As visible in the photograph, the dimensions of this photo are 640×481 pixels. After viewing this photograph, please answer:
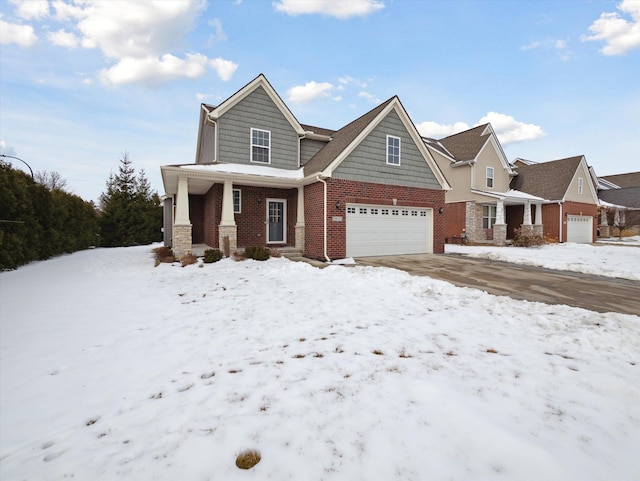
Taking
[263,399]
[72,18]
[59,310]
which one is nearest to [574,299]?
[263,399]

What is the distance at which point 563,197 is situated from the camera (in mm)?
21125

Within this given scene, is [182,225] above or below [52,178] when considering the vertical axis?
below

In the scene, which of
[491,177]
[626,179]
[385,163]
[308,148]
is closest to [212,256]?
[308,148]

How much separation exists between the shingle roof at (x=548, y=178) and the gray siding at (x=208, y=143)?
2396 centimetres

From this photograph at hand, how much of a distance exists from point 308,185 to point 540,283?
8999 millimetres

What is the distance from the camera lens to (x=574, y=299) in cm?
586

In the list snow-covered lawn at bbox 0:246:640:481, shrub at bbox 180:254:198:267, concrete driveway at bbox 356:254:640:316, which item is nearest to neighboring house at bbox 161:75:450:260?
shrub at bbox 180:254:198:267

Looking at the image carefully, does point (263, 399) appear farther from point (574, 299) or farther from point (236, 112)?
point (236, 112)

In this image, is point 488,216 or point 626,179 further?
point 626,179

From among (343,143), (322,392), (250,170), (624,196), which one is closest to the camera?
(322,392)

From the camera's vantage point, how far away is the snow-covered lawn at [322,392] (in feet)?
6.06

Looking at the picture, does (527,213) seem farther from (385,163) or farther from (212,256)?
(212,256)

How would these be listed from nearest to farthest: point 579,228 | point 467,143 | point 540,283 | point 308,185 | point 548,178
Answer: point 540,283, point 308,185, point 467,143, point 548,178, point 579,228

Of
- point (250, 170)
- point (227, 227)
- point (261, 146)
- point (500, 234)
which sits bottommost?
point (500, 234)
